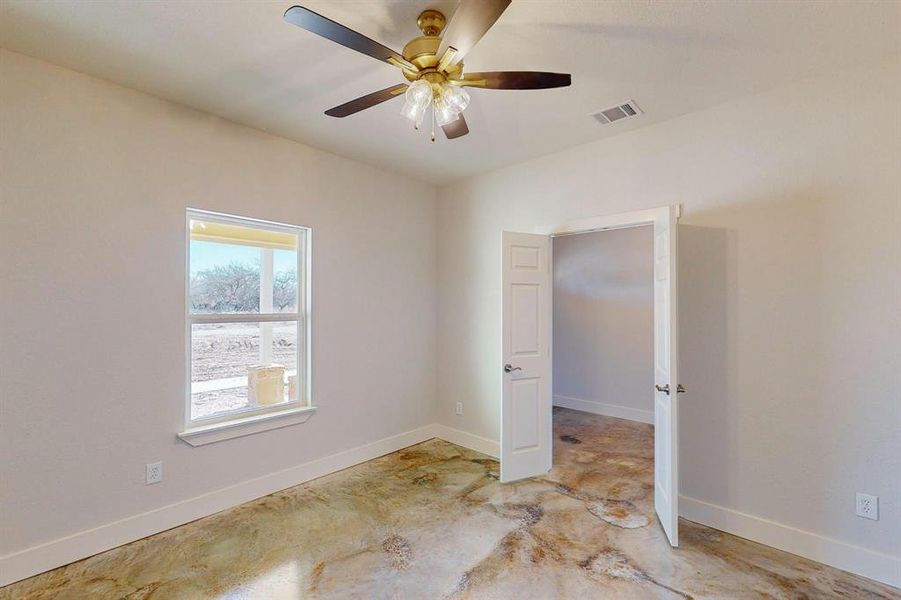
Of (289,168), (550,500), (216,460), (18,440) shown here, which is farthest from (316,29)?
(550,500)

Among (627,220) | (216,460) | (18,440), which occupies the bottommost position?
(216,460)

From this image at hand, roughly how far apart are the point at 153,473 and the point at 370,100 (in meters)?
2.67

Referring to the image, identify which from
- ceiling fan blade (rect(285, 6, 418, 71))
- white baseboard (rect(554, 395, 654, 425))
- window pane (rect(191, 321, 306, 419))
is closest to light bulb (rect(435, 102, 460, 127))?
ceiling fan blade (rect(285, 6, 418, 71))

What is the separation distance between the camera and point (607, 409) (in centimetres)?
549

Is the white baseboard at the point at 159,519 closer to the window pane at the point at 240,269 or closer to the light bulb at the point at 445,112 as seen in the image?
the window pane at the point at 240,269

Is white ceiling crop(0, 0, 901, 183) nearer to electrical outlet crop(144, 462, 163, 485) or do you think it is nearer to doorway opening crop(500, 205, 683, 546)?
doorway opening crop(500, 205, 683, 546)

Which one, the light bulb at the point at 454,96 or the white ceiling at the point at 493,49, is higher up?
the white ceiling at the point at 493,49

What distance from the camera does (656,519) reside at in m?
2.77

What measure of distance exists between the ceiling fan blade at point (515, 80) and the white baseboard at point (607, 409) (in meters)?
4.53

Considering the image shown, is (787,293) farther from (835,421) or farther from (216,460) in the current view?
(216,460)

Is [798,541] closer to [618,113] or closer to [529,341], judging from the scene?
[529,341]

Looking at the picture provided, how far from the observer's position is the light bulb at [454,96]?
1892mm

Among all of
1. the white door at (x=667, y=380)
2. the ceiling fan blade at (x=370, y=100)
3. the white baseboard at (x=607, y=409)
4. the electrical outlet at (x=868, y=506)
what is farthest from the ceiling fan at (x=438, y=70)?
the white baseboard at (x=607, y=409)

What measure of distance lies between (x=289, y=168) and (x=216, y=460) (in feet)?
7.57
